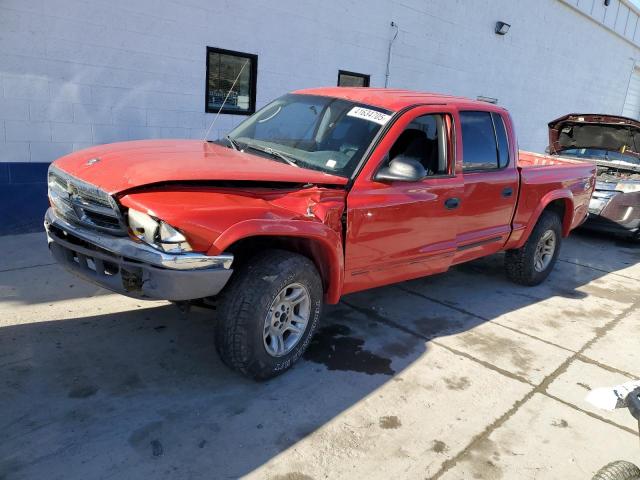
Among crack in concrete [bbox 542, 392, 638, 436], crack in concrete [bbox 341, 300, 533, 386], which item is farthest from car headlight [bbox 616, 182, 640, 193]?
crack in concrete [bbox 542, 392, 638, 436]

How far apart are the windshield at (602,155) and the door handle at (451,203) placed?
6084 millimetres

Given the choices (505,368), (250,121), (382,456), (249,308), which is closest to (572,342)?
(505,368)

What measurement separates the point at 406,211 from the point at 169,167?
1754mm

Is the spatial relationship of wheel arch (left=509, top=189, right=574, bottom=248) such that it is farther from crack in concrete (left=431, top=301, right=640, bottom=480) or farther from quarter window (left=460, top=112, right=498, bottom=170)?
crack in concrete (left=431, top=301, right=640, bottom=480)

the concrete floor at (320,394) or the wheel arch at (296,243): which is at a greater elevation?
the wheel arch at (296,243)

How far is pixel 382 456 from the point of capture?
9.20ft

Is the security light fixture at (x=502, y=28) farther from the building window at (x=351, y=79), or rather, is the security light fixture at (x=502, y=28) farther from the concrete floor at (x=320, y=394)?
the concrete floor at (x=320, y=394)

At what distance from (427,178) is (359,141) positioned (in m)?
0.68

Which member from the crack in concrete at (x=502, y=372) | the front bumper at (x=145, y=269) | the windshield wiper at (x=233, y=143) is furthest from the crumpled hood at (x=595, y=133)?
the front bumper at (x=145, y=269)

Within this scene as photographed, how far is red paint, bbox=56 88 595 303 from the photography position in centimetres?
286

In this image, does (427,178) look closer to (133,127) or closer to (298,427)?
(298,427)

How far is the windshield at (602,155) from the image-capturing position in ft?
29.4

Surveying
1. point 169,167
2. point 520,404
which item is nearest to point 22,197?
point 169,167

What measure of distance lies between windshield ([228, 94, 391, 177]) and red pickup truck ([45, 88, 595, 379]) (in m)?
0.01
